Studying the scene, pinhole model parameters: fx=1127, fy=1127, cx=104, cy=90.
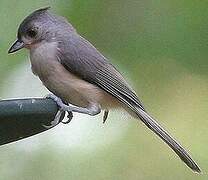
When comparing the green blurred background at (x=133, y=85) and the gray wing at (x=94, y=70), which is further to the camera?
the green blurred background at (x=133, y=85)

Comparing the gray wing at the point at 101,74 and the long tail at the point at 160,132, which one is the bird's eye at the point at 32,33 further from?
the long tail at the point at 160,132

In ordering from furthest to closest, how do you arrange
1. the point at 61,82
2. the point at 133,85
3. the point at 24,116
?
1. the point at 133,85
2. the point at 61,82
3. the point at 24,116

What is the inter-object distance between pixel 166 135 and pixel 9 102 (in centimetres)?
77

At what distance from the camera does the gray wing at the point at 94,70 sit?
3605 mm

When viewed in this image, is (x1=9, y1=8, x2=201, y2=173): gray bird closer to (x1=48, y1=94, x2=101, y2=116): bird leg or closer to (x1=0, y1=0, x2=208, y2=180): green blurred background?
(x1=48, y1=94, x2=101, y2=116): bird leg

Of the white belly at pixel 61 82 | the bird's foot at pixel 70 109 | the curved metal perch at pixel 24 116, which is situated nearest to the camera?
the curved metal perch at pixel 24 116

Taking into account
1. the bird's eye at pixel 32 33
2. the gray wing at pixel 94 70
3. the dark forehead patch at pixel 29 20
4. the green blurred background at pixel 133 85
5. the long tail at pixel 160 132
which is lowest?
the green blurred background at pixel 133 85

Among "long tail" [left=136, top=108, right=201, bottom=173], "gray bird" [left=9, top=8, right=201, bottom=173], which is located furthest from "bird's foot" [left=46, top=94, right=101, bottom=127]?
"long tail" [left=136, top=108, right=201, bottom=173]

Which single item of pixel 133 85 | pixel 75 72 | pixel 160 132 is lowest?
pixel 133 85

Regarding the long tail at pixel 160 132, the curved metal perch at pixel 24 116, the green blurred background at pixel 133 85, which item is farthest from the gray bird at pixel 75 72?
the green blurred background at pixel 133 85

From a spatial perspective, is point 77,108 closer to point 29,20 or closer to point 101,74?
point 101,74

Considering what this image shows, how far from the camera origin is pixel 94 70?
3.62 m

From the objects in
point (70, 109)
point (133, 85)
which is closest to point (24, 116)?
point (70, 109)

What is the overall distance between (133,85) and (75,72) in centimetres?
120
